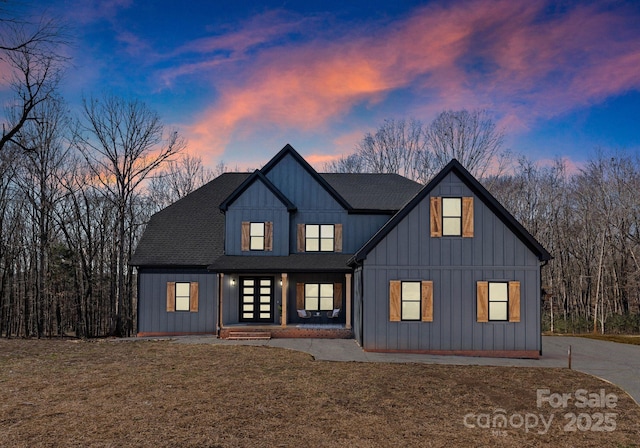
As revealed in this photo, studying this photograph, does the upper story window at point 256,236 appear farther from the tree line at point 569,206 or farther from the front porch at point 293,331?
the tree line at point 569,206

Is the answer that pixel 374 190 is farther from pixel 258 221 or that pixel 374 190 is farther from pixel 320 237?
pixel 258 221

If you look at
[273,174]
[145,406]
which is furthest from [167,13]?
[145,406]

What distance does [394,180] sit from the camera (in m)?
25.5

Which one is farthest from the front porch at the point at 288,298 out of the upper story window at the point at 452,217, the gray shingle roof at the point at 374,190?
the upper story window at the point at 452,217

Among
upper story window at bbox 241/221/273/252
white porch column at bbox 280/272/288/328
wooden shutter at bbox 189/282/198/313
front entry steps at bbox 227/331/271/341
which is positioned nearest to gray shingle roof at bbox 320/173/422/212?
upper story window at bbox 241/221/273/252

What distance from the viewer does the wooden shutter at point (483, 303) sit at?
15547mm

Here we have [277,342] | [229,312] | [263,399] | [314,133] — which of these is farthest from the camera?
[314,133]

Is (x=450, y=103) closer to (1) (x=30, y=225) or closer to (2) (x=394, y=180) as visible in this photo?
(2) (x=394, y=180)

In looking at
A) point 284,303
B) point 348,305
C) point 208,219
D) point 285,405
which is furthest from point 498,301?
point 208,219

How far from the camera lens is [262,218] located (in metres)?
20.9

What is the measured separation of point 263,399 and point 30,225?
107 feet

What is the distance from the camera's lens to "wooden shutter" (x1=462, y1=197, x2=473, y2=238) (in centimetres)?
1581

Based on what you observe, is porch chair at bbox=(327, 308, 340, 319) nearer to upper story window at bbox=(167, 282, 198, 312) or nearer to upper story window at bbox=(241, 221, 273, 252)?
upper story window at bbox=(241, 221, 273, 252)

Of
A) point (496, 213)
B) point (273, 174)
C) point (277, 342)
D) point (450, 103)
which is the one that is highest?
point (450, 103)
